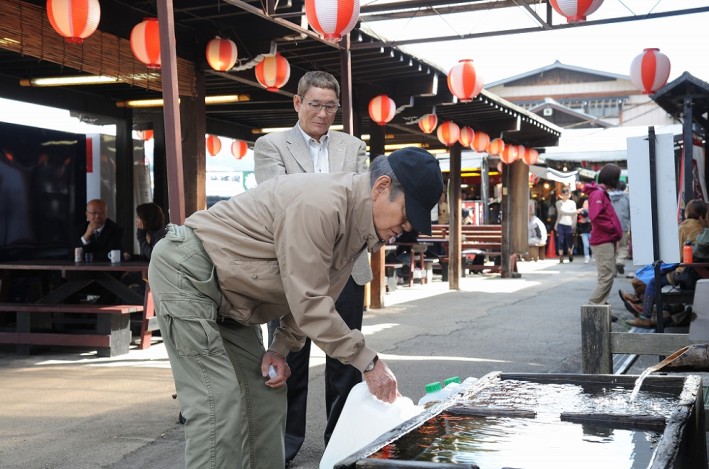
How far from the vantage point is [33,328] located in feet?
30.6

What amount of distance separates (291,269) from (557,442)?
1.11 meters

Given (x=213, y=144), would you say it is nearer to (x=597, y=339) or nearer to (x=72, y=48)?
(x=72, y=48)

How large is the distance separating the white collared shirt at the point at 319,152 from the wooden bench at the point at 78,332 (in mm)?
4847

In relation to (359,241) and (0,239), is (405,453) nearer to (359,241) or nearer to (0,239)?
(359,241)

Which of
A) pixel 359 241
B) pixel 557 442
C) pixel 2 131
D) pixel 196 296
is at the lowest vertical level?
pixel 557 442

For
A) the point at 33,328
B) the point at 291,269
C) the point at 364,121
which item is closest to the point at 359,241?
the point at 291,269

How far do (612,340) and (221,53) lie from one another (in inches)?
236

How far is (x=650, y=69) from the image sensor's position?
41.3 ft

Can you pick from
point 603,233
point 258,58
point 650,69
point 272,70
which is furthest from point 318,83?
point 650,69

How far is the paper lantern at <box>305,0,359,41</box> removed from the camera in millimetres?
8070

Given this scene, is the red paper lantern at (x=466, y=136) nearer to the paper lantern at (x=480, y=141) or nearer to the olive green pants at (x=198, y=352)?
the paper lantern at (x=480, y=141)

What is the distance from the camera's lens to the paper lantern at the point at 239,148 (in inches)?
696

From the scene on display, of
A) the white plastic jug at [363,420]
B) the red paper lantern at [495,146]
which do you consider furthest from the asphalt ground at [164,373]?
the red paper lantern at [495,146]

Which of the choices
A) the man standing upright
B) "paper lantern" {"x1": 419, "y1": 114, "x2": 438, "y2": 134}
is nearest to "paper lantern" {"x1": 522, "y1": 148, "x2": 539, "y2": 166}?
"paper lantern" {"x1": 419, "y1": 114, "x2": 438, "y2": 134}
